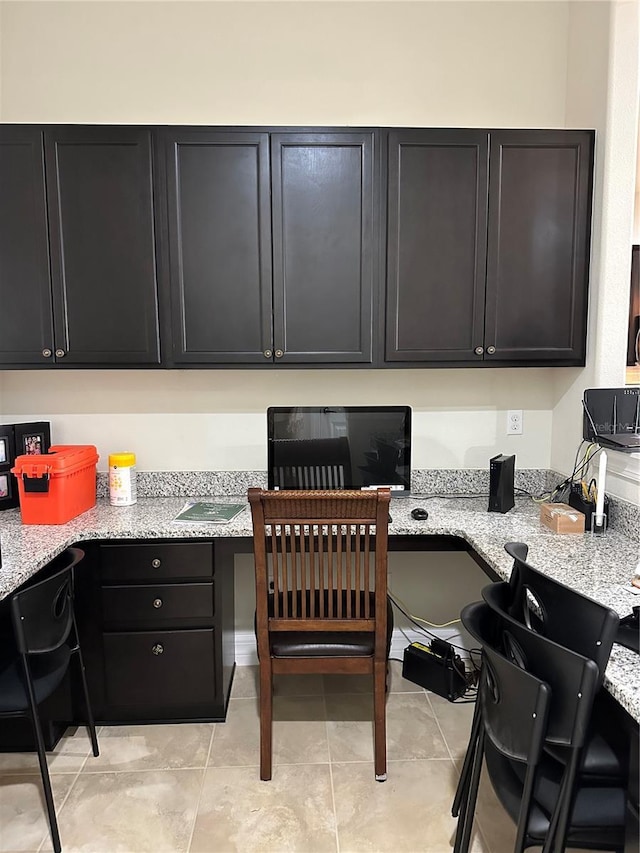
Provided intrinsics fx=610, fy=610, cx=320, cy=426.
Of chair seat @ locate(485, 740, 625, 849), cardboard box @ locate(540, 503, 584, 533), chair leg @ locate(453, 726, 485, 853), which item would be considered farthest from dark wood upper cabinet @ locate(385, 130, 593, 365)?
chair seat @ locate(485, 740, 625, 849)

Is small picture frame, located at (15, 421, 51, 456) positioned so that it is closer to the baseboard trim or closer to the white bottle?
the white bottle

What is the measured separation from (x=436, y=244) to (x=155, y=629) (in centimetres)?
182

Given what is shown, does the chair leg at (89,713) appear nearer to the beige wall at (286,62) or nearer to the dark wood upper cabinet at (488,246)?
the dark wood upper cabinet at (488,246)

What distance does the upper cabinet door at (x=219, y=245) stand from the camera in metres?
2.29

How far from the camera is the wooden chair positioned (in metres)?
1.92

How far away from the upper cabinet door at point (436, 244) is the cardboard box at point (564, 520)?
0.67m

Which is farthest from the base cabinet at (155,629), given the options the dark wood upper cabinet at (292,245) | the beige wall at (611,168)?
the beige wall at (611,168)

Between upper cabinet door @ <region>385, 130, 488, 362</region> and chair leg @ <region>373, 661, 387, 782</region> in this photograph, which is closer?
chair leg @ <region>373, 661, 387, 782</region>

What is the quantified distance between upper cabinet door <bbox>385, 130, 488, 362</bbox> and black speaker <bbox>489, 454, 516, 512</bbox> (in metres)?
0.44

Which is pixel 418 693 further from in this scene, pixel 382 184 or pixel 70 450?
pixel 382 184

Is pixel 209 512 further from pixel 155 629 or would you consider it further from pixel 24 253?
pixel 24 253

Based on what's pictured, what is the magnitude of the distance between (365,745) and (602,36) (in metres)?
2.76

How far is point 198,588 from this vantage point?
2.29 m

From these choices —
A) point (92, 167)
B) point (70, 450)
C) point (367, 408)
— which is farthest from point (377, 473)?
point (92, 167)
